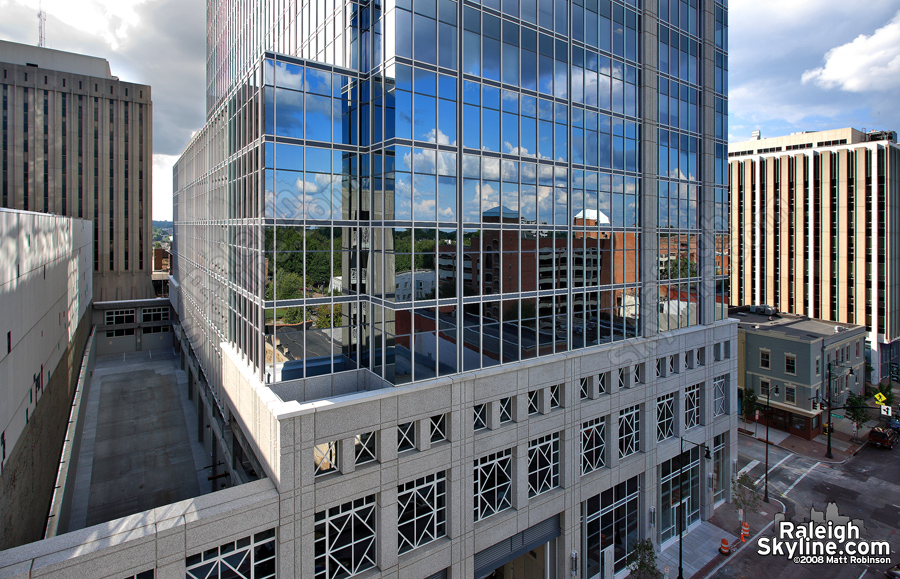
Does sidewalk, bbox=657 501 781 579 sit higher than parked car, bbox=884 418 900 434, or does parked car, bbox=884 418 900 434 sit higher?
parked car, bbox=884 418 900 434

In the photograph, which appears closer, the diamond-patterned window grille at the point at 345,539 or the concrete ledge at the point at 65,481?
the diamond-patterned window grille at the point at 345,539

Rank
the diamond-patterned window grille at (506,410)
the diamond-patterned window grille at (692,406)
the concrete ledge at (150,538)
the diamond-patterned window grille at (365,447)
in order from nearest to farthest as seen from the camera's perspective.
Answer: the concrete ledge at (150,538) → the diamond-patterned window grille at (365,447) → the diamond-patterned window grille at (506,410) → the diamond-patterned window grille at (692,406)

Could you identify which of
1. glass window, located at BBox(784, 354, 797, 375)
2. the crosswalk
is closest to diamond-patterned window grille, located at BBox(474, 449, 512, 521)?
the crosswalk

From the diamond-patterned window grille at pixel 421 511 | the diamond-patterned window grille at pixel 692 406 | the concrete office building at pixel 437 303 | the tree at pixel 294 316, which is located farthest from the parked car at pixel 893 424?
the tree at pixel 294 316

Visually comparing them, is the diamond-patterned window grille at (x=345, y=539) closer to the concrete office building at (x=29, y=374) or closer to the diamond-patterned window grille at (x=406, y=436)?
the diamond-patterned window grille at (x=406, y=436)

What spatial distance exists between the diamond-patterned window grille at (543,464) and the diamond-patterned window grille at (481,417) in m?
2.55

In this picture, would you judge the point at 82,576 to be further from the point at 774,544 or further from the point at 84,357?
the point at 84,357

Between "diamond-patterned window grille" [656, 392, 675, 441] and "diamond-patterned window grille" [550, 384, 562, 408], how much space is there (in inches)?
312

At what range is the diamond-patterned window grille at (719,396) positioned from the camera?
30.0 metres

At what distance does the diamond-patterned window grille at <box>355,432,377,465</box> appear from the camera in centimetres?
1622

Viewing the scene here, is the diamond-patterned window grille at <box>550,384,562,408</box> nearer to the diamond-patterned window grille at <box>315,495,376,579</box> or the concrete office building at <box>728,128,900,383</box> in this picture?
the diamond-patterned window grille at <box>315,495,376,579</box>

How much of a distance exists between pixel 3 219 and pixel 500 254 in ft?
56.3

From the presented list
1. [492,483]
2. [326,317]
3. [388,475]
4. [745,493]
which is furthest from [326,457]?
[745,493]

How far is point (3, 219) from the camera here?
48.3ft
